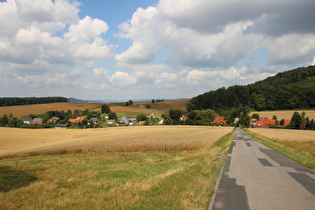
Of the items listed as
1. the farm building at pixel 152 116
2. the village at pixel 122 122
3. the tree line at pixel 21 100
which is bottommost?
the village at pixel 122 122

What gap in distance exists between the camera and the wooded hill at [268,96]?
11107 centimetres

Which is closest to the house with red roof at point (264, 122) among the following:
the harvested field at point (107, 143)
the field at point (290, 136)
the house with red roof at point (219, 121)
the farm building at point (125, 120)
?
the house with red roof at point (219, 121)

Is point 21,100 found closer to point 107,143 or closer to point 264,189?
point 107,143

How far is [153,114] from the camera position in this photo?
127 m

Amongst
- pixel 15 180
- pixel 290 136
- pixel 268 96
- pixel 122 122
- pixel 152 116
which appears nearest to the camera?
pixel 15 180

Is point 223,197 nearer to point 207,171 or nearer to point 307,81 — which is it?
point 207,171

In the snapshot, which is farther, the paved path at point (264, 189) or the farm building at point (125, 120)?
the farm building at point (125, 120)

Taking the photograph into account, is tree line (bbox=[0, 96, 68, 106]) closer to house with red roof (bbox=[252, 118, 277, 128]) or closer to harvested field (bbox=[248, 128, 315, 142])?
house with red roof (bbox=[252, 118, 277, 128])

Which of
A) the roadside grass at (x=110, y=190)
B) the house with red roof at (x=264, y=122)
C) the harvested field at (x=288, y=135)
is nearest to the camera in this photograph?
the roadside grass at (x=110, y=190)

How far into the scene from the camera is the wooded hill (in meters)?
111

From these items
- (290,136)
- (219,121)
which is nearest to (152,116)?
(219,121)

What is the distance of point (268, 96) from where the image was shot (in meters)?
125

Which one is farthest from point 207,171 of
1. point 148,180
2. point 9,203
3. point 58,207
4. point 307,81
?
point 307,81

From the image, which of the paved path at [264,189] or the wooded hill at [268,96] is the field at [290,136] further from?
the wooded hill at [268,96]
